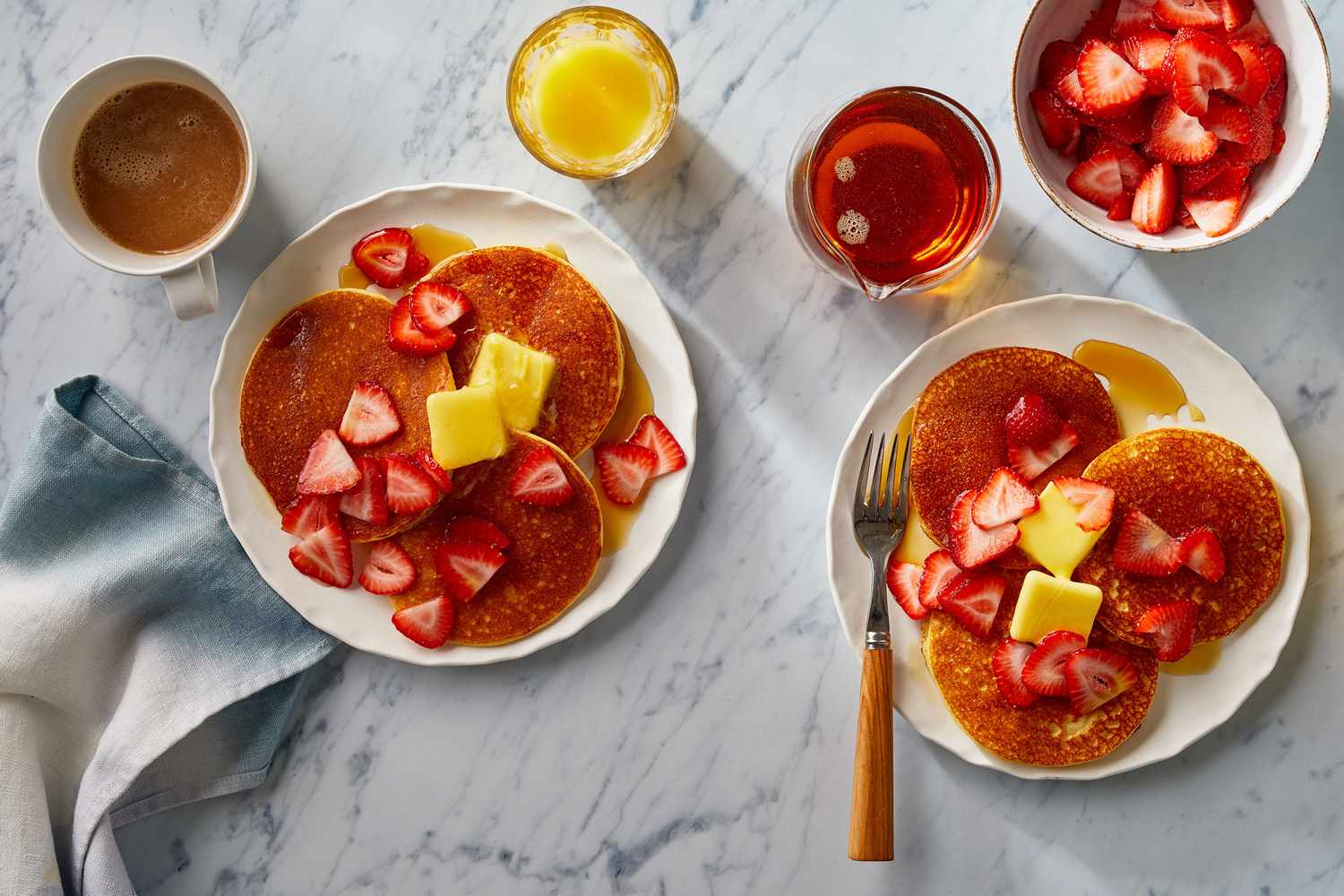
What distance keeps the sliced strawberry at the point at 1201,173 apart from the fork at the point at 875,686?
564 mm

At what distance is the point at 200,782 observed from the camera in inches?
70.4

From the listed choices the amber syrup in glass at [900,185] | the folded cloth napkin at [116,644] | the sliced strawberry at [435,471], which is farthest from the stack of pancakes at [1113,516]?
the folded cloth napkin at [116,644]

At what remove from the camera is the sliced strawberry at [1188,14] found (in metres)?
1.49

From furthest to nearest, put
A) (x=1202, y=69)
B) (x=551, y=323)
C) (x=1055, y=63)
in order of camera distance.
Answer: (x=551, y=323)
(x=1055, y=63)
(x=1202, y=69)

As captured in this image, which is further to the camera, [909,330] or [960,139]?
[909,330]

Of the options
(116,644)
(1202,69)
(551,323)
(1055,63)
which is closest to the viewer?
(1202,69)

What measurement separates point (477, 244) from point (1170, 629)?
129 centimetres

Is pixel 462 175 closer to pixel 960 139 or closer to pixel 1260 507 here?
pixel 960 139

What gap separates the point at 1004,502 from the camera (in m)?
1.60

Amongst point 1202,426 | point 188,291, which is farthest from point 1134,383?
point 188,291

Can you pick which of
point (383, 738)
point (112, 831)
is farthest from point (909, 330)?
point (112, 831)

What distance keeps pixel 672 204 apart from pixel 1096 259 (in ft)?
2.40

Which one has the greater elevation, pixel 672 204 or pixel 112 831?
pixel 672 204

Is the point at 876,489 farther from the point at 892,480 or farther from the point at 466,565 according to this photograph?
the point at 466,565
